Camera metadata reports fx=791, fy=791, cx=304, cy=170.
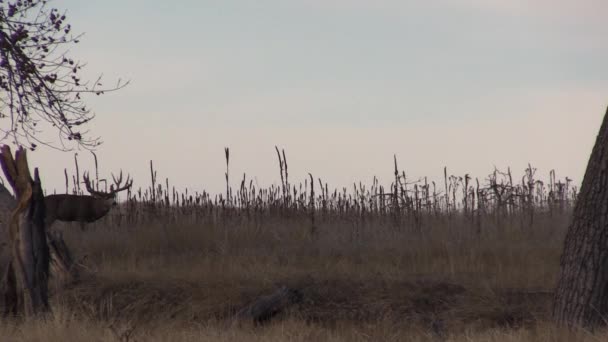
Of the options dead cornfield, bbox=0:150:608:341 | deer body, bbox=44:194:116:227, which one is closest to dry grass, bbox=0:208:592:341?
dead cornfield, bbox=0:150:608:341

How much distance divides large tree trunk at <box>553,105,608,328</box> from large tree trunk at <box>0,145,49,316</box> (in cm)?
508

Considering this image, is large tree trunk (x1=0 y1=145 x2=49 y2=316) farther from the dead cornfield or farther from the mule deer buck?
the mule deer buck

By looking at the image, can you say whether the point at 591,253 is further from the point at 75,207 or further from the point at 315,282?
the point at 75,207

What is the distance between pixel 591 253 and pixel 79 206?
11.1m

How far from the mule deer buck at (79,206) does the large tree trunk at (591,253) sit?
10.7 m

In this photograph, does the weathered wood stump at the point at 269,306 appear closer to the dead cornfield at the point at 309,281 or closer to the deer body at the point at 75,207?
the dead cornfield at the point at 309,281

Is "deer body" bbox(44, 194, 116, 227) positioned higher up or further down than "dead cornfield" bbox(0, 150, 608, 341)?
higher up

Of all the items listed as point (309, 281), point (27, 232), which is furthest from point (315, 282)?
point (27, 232)

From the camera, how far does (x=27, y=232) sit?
800cm

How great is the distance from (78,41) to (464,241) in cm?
674

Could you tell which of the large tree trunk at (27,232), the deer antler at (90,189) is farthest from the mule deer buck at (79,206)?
the large tree trunk at (27,232)

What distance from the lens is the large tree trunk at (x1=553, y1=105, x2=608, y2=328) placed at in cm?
693

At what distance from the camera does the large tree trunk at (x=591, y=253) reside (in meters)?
6.93

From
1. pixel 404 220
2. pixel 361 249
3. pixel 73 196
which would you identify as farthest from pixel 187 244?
pixel 404 220
